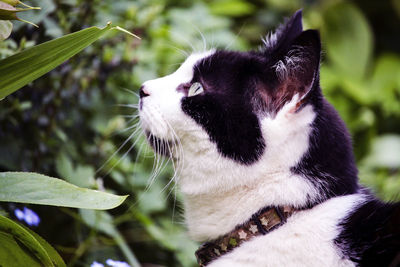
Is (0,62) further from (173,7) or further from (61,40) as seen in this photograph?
(173,7)

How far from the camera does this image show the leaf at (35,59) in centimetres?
106

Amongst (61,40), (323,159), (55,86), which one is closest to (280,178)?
(323,159)

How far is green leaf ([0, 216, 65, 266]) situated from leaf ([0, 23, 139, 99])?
0.87 ft

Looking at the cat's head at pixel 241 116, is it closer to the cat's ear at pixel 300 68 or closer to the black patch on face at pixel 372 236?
the cat's ear at pixel 300 68

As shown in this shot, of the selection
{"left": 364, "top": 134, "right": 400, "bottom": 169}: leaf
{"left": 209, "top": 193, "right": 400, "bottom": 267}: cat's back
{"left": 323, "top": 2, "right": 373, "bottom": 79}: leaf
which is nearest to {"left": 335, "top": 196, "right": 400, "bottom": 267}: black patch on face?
{"left": 209, "top": 193, "right": 400, "bottom": 267}: cat's back

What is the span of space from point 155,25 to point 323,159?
113 centimetres

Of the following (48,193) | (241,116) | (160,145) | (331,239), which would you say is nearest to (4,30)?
(48,193)

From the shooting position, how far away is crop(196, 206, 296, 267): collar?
3.97 ft

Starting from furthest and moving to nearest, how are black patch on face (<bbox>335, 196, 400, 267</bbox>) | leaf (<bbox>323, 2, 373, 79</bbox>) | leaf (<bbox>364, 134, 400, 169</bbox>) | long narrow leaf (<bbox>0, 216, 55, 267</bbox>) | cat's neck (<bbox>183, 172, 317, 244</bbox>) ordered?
leaf (<bbox>323, 2, 373, 79</bbox>) → leaf (<bbox>364, 134, 400, 169</bbox>) → cat's neck (<bbox>183, 172, 317, 244</bbox>) → black patch on face (<bbox>335, 196, 400, 267</bbox>) → long narrow leaf (<bbox>0, 216, 55, 267</bbox>)

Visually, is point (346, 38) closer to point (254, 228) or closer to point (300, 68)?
point (300, 68)

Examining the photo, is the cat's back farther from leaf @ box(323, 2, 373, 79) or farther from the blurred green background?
leaf @ box(323, 2, 373, 79)

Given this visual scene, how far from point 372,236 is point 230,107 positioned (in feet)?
1.46

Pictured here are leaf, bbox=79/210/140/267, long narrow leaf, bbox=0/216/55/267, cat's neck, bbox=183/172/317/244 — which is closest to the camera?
long narrow leaf, bbox=0/216/55/267

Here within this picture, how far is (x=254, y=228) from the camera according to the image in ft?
4.00
